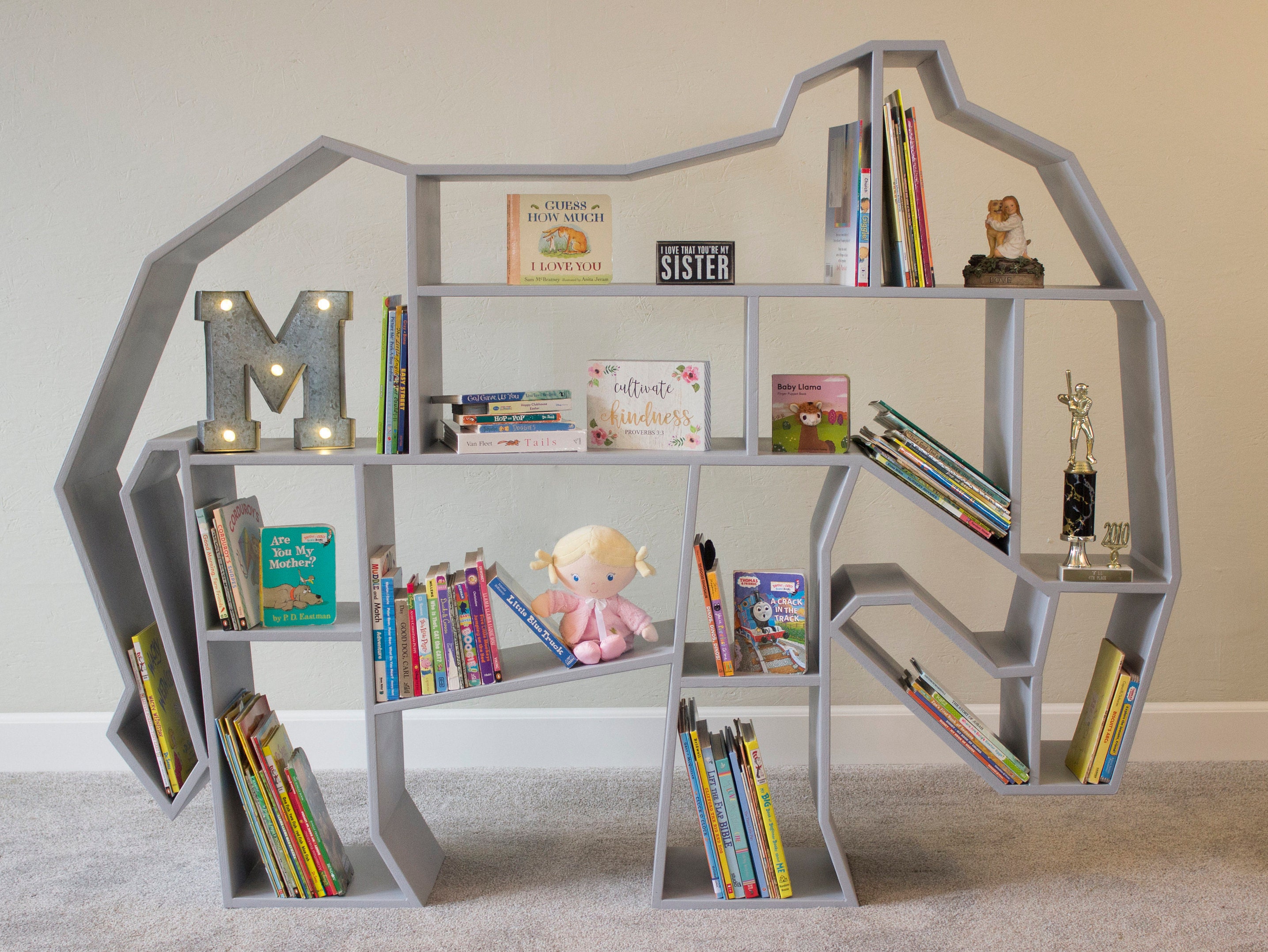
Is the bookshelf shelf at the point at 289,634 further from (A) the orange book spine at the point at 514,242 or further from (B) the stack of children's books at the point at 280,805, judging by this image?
(A) the orange book spine at the point at 514,242

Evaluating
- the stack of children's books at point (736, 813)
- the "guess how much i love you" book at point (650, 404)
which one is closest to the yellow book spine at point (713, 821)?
the stack of children's books at point (736, 813)

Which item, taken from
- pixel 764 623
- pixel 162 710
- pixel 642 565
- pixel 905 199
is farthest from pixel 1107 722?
pixel 162 710

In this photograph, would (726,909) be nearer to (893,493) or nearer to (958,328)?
(893,493)

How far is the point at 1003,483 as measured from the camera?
181 cm

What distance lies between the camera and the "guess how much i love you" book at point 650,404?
Result: 1.76 m

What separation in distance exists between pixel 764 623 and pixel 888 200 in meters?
0.77

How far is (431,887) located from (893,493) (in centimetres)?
136

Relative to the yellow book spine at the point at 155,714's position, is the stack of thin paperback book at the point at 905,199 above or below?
above

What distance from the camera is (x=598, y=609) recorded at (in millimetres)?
1866

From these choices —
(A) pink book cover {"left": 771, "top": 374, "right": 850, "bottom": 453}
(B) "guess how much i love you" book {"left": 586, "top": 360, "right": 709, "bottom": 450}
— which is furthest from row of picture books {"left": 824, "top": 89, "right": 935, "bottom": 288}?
(B) "guess how much i love you" book {"left": 586, "top": 360, "right": 709, "bottom": 450}

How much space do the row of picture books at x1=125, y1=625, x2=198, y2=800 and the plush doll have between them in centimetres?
70

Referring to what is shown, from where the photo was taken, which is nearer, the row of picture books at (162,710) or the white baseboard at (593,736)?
the row of picture books at (162,710)

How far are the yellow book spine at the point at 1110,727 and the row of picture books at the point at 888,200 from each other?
796 mm

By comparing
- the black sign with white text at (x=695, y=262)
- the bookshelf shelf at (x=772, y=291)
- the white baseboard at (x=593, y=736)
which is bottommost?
the white baseboard at (x=593, y=736)
